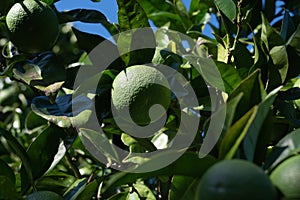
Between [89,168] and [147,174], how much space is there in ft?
3.99

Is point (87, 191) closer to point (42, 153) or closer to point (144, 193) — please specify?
point (42, 153)

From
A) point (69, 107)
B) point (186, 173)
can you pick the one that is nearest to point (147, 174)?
point (186, 173)

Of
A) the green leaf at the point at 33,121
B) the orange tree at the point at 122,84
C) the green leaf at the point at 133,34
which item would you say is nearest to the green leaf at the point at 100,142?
the orange tree at the point at 122,84

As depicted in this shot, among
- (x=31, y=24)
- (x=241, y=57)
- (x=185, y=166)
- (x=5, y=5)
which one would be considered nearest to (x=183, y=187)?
(x=185, y=166)

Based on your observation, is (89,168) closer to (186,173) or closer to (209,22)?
(209,22)

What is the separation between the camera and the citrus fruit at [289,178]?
0.83m

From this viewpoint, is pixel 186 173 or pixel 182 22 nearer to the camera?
pixel 186 173

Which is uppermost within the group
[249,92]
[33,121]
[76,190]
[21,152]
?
[249,92]

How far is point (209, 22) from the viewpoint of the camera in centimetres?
223

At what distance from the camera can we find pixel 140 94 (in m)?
1.29

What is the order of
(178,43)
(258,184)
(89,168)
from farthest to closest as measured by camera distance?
(89,168), (178,43), (258,184)

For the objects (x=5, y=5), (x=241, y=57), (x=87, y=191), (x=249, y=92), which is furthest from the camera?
(x=5, y=5)

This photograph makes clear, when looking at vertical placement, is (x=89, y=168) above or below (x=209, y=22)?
below

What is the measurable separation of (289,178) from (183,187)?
24 centimetres
